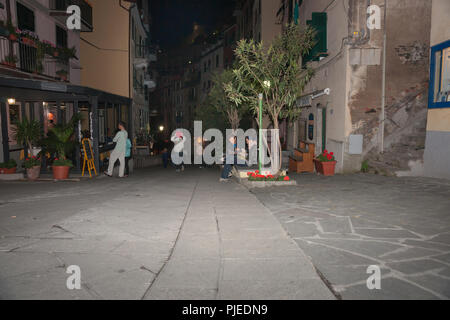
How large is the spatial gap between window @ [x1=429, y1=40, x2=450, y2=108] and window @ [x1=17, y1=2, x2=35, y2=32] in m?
16.5

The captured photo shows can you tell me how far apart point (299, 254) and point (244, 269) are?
0.85 metres

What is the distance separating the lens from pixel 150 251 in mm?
4664

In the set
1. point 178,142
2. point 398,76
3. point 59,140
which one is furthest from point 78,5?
point 398,76

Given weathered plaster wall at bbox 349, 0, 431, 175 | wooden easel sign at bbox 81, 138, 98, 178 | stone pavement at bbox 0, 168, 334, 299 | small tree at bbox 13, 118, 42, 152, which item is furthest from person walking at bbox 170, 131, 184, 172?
stone pavement at bbox 0, 168, 334, 299

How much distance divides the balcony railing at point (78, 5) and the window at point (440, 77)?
55.5 feet

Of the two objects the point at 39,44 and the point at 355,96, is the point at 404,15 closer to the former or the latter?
the point at 355,96

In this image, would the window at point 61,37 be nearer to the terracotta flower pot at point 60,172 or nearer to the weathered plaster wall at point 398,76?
the terracotta flower pot at point 60,172

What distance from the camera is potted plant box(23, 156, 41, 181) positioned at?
457 inches

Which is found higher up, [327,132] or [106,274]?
[327,132]

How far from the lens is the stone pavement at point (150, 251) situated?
3.49m

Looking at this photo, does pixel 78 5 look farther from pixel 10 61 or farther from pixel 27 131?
pixel 27 131

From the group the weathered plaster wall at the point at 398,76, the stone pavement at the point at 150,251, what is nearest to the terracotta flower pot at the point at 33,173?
the stone pavement at the point at 150,251

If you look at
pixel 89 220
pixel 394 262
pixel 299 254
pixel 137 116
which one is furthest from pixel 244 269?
pixel 137 116

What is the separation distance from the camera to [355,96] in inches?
487
